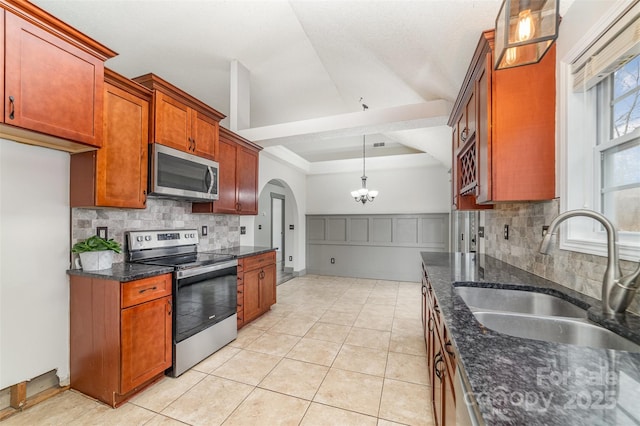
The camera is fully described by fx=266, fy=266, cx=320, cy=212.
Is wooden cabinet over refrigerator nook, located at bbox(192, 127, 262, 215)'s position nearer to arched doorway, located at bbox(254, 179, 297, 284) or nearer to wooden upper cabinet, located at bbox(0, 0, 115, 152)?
wooden upper cabinet, located at bbox(0, 0, 115, 152)

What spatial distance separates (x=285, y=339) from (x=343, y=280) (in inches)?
120

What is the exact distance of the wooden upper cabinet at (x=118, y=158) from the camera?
1.99 m

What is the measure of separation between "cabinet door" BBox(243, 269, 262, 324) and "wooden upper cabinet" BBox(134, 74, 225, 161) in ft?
4.84

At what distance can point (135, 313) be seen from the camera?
1924mm

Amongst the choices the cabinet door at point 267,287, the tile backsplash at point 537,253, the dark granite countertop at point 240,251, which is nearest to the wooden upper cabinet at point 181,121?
the dark granite countertop at point 240,251

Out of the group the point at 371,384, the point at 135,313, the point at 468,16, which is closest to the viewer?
the point at 468,16

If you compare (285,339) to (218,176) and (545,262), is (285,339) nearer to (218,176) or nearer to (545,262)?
(218,176)

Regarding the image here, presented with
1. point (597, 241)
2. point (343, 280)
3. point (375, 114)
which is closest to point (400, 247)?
point (343, 280)

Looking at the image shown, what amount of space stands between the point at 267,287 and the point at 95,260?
1.99 metres

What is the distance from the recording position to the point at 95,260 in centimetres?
204

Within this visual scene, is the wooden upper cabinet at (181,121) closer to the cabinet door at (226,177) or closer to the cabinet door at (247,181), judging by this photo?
the cabinet door at (226,177)

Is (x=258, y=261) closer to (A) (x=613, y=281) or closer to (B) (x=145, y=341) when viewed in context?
(B) (x=145, y=341)

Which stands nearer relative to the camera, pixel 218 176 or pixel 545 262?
pixel 545 262

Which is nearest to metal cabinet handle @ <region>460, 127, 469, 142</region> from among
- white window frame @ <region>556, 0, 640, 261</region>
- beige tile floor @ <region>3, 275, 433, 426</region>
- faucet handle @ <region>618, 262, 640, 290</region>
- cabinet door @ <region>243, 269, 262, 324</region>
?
white window frame @ <region>556, 0, 640, 261</region>
